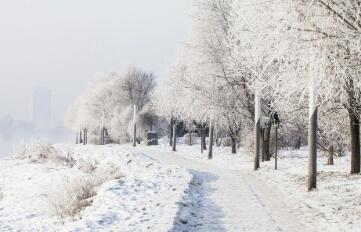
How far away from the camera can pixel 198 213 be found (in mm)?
11070

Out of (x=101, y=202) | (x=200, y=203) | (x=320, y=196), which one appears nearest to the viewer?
(x=101, y=202)

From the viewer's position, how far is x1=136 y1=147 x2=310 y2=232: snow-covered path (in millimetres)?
9852

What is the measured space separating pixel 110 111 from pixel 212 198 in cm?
5004

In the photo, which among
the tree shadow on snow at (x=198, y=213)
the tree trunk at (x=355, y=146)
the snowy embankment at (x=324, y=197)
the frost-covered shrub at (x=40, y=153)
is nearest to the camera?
the tree shadow on snow at (x=198, y=213)

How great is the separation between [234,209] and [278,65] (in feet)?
20.6

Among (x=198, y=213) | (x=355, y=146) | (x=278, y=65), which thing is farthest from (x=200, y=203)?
(x=355, y=146)

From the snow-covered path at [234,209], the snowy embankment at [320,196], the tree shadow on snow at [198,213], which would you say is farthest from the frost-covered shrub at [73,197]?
the snowy embankment at [320,196]

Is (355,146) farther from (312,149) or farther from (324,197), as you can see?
(324,197)

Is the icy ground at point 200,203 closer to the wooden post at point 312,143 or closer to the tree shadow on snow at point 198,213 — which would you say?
the tree shadow on snow at point 198,213

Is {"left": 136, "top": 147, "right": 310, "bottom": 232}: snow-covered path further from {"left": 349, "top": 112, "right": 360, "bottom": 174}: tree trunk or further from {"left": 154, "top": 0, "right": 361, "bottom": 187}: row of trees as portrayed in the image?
{"left": 349, "top": 112, "right": 360, "bottom": 174}: tree trunk

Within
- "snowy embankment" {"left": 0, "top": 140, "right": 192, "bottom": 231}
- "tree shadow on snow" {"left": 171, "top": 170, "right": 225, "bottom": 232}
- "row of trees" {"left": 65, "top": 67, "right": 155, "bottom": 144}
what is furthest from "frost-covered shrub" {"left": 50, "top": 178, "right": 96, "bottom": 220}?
"row of trees" {"left": 65, "top": 67, "right": 155, "bottom": 144}

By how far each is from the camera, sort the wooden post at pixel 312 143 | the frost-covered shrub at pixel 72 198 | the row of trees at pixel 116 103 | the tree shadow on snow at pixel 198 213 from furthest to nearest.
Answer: the row of trees at pixel 116 103
the wooden post at pixel 312 143
the frost-covered shrub at pixel 72 198
the tree shadow on snow at pixel 198 213

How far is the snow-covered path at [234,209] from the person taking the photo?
985 centimetres

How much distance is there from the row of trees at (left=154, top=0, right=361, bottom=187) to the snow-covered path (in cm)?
275
